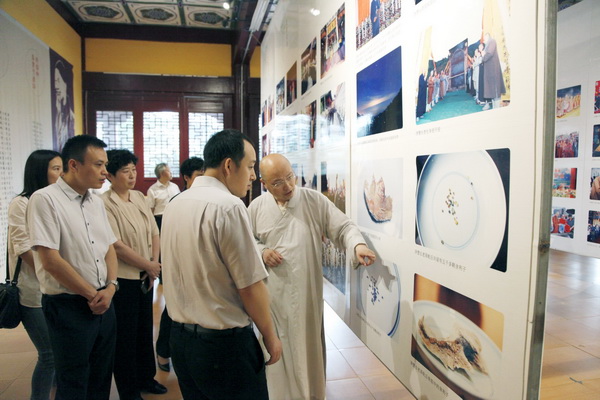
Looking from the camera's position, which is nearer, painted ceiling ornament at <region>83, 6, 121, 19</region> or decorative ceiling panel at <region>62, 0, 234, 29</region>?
decorative ceiling panel at <region>62, 0, 234, 29</region>

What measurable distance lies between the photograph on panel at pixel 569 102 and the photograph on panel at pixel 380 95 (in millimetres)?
4117

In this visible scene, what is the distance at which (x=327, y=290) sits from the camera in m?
3.12

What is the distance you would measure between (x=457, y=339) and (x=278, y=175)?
1.25m

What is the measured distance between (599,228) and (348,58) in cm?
417

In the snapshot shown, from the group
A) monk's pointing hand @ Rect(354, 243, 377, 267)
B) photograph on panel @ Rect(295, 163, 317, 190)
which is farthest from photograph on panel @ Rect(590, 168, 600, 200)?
monk's pointing hand @ Rect(354, 243, 377, 267)

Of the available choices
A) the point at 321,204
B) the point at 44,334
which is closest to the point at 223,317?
the point at 321,204

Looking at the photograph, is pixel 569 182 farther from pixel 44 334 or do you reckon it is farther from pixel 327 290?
pixel 44 334

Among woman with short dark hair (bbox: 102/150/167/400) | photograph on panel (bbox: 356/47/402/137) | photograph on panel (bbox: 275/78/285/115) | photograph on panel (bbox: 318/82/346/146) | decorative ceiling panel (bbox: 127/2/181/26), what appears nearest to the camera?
photograph on panel (bbox: 356/47/402/137)

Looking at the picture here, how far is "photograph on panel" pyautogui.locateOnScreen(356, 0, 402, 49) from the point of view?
191 centimetres

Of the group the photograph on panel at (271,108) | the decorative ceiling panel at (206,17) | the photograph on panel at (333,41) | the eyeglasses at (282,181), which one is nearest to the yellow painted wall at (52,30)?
the decorative ceiling panel at (206,17)

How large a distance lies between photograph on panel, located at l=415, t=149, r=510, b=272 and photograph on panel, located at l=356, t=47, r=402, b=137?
0.34 m

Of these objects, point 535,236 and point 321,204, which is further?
point 321,204

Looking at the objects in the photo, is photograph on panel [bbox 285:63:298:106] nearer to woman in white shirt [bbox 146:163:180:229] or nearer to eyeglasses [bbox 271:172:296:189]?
eyeglasses [bbox 271:172:296:189]

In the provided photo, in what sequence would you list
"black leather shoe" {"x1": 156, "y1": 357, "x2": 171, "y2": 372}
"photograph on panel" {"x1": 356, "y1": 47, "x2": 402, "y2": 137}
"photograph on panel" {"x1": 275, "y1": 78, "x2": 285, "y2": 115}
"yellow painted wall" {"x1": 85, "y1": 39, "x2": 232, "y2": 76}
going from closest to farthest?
"photograph on panel" {"x1": 356, "y1": 47, "x2": 402, "y2": 137}, "black leather shoe" {"x1": 156, "y1": 357, "x2": 171, "y2": 372}, "photograph on panel" {"x1": 275, "y1": 78, "x2": 285, "y2": 115}, "yellow painted wall" {"x1": 85, "y1": 39, "x2": 232, "y2": 76}
